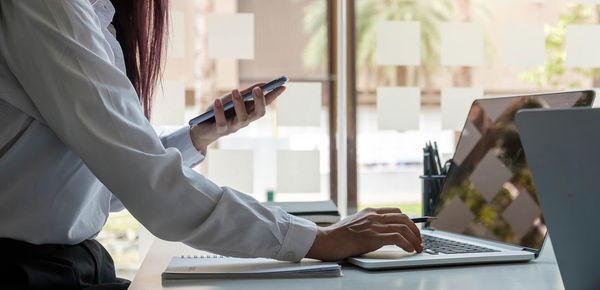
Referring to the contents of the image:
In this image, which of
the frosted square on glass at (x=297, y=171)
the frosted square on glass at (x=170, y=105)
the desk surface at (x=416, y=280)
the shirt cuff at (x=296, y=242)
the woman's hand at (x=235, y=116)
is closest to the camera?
the desk surface at (x=416, y=280)

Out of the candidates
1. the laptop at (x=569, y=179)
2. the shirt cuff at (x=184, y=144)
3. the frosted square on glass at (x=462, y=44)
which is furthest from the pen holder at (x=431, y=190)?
the frosted square on glass at (x=462, y=44)

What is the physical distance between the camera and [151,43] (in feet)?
4.85

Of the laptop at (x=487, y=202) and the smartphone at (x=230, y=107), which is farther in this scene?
the smartphone at (x=230, y=107)

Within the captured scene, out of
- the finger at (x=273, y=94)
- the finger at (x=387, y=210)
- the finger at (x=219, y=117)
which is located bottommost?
the finger at (x=387, y=210)

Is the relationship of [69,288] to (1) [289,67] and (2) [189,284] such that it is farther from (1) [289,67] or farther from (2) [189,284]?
(1) [289,67]

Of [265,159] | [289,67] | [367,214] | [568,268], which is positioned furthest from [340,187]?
[568,268]

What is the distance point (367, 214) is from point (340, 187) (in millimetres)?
1526

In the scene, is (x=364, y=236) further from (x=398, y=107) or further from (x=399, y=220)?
(x=398, y=107)

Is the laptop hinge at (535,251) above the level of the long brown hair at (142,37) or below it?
below

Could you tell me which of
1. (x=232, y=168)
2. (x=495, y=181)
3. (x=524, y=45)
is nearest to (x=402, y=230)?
(x=495, y=181)

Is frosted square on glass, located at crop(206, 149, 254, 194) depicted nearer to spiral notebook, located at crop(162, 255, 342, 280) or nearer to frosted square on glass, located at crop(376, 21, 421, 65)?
frosted square on glass, located at crop(376, 21, 421, 65)

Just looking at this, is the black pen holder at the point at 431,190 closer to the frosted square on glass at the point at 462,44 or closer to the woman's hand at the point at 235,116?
the woman's hand at the point at 235,116

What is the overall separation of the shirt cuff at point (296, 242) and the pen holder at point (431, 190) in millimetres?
567

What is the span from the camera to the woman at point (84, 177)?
86cm
